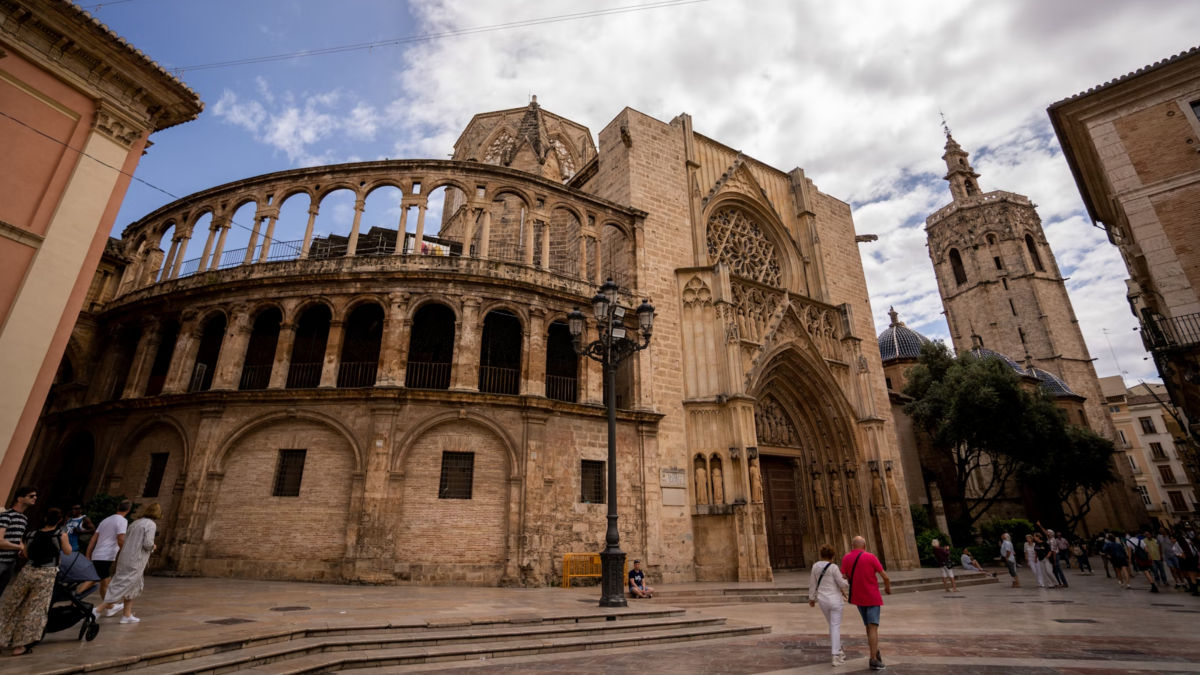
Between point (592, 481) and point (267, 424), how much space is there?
27.8 feet

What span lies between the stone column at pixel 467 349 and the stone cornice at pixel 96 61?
23.3 ft

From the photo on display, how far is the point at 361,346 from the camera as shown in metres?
16.4

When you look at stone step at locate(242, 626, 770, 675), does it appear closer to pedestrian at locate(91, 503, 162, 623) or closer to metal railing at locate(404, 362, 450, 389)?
pedestrian at locate(91, 503, 162, 623)

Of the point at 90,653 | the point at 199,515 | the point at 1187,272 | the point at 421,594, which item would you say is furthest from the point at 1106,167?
the point at 199,515

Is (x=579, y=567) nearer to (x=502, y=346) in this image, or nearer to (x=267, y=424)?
(x=502, y=346)

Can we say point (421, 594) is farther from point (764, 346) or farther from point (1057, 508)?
point (1057, 508)

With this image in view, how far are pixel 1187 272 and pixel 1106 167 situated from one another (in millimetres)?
3949

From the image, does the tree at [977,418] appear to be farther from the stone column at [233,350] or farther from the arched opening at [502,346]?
the stone column at [233,350]

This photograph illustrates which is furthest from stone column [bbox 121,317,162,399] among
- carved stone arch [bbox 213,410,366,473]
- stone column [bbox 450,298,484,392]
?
stone column [bbox 450,298,484,392]

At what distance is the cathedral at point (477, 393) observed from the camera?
13117 millimetres

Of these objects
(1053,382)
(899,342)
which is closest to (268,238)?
(899,342)

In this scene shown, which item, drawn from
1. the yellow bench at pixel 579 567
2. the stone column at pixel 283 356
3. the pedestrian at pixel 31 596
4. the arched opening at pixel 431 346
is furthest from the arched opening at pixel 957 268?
the pedestrian at pixel 31 596

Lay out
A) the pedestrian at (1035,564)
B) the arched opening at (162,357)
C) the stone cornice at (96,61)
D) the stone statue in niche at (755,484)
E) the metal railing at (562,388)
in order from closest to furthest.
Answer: the stone cornice at (96,61), the pedestrian at (1035,564), the stone statue in niche at (755,484), the arched opening at (162,357), the metal railing at (562,388)

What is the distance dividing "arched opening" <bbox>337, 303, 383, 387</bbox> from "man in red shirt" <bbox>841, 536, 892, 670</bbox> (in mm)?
13246
